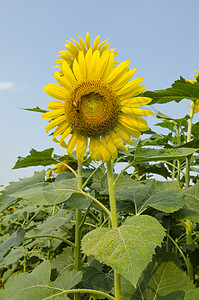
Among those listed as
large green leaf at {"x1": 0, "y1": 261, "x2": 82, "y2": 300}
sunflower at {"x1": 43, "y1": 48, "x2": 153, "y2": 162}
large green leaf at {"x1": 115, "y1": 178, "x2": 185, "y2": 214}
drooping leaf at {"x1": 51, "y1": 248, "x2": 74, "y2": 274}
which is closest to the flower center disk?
sunflower at {"x1": 43, "y1": 48, "x2": 153, "y2": 162}

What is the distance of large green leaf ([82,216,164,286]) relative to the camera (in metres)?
0.77

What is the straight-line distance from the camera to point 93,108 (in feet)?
3.85

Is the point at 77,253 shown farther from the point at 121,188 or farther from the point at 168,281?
the point at 168,281

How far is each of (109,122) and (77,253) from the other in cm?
79

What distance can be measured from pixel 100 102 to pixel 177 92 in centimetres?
33

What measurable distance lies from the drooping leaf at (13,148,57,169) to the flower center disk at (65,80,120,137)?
385mm

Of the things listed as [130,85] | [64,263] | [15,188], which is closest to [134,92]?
[130,85]

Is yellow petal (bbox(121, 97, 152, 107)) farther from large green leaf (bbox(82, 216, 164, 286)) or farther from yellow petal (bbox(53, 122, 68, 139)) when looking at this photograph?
large green leaf (bbox(82, 216, 164, 286))

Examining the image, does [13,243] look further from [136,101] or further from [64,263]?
[136,101]

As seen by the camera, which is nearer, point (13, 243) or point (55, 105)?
point (55, 105)

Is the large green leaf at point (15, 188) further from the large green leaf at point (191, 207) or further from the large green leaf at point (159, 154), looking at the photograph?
the large green leaf at point (191, 207)

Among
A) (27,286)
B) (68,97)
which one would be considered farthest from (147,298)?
(68,97)

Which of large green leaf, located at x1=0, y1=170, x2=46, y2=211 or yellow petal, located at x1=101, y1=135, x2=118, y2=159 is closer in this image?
yellow petal, located at x1=101, y1=135, x2=118, y2=159

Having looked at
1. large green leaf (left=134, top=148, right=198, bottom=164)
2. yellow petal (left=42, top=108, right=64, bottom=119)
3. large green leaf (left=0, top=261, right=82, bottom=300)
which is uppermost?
yellow petal (left=42, top=108, right=64, bottom=119)
